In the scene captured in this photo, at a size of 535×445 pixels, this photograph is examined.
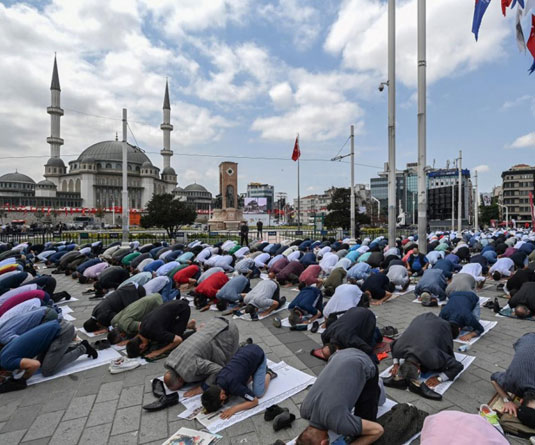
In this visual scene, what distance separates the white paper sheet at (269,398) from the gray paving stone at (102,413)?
789 mm

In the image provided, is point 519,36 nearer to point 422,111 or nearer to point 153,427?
point 422,111

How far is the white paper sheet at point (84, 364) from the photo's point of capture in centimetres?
453

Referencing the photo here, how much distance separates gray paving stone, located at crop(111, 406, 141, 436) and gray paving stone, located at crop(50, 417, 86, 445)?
13.3 inches

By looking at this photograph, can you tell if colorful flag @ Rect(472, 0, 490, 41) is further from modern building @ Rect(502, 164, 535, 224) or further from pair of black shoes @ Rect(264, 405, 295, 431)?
modern building @ Rect(502, 164, 535, 224)

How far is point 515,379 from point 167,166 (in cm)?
10193

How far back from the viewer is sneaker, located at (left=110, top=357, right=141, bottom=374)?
183 inches

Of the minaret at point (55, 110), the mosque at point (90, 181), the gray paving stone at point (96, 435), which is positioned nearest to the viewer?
the gray paving stone at point (96, 435)

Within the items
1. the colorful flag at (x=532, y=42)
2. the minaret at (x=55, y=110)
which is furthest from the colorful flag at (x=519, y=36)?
the minaret at (x=55, y=110)

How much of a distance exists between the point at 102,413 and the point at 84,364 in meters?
1.54

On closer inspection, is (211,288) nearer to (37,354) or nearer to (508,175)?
(37,354)

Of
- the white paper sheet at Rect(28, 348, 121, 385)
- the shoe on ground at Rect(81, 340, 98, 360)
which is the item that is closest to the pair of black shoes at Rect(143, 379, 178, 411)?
the white paper sheet at Rect(28, 348, 121, 385)

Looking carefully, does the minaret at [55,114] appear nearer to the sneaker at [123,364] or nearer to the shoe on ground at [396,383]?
the sneaker at [123,364]

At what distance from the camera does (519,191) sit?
259 feet

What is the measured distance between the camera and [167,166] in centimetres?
9794
